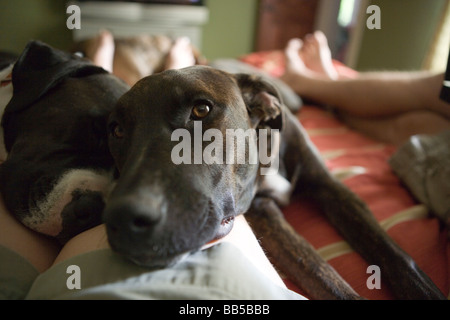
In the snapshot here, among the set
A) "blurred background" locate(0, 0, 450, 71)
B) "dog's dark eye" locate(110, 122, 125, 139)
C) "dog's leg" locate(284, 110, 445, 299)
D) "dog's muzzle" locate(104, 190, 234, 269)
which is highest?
"blurred background" locate(0, 0, 450, 71)

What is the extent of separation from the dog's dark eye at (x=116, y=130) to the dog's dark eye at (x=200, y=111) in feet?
0.74

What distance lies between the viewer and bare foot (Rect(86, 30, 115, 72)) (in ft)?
6.52

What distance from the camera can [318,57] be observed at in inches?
119

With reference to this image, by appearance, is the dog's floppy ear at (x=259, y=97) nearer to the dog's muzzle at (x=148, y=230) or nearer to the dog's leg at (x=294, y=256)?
the dog's leg at (x=294, y=256)

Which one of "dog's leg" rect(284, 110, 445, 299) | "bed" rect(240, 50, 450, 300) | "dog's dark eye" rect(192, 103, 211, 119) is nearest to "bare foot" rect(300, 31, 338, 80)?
"bed" rect(240, 50, 450, 300)

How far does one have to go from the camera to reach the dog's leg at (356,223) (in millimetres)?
1035

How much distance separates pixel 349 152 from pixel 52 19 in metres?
4.91

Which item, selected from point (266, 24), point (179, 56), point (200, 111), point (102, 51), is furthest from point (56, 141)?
point (266, 24)

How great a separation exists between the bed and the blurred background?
2688 mm

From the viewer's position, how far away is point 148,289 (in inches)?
21.8

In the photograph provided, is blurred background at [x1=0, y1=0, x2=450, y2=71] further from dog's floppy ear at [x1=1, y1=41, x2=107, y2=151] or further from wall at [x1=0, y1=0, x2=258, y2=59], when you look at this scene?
dog's floppy ear at [x1=1, y1=41, x2=107, y2=151]

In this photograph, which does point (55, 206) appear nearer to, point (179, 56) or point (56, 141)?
point (56, 141)

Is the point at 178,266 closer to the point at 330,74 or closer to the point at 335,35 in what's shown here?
the point at 330,74

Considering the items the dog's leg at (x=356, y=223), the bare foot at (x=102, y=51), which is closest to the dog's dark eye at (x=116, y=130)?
the dog's leg at (x=356, y=223)
